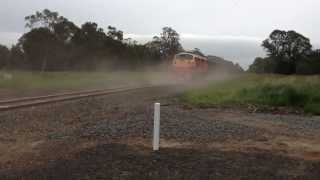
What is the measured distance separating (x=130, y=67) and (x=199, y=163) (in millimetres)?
75695

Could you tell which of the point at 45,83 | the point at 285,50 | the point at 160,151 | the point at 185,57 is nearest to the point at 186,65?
the point at 185,57

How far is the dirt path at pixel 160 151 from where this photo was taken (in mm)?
7898

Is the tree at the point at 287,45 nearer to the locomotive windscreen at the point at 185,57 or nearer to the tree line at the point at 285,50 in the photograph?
the tree line at the point at 285,50

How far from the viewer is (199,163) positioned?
8.42 m

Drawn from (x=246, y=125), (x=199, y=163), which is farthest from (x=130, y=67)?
(x=199, y=163)

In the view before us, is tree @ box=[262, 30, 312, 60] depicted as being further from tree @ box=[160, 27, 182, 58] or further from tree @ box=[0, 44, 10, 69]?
tree @ box=[0, 44, 10, 69]

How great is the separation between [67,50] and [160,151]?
256 ft

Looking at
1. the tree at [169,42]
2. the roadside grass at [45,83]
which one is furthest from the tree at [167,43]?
the roadside grass at [45,83]

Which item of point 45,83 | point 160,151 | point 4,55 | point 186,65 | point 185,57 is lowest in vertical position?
point 45,83

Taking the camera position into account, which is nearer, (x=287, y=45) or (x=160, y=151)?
(x=160, y=151)

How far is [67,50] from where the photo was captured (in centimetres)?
8575

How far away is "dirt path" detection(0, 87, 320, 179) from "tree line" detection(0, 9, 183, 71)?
6799cm

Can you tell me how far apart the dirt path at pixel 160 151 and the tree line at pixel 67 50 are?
223ft

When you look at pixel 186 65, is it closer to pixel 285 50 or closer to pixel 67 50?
pixel 67 50
